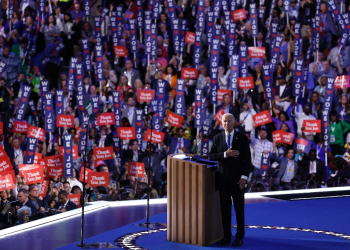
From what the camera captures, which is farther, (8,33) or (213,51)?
(8,33)

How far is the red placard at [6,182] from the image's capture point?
7074mm

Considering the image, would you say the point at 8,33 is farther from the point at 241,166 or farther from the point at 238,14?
the point at 241,166

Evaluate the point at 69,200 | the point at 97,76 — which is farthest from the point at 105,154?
the point at 97,76

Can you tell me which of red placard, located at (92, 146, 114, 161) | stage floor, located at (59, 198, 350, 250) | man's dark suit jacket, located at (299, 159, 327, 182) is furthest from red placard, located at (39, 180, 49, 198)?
man's dark suit jacket, located at (299, 159, 327, 182)

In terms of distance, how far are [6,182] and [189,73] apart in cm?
447

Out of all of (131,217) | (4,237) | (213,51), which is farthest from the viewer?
(213,51)

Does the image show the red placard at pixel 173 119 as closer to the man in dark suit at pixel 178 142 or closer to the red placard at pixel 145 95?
the man in dark suit at pixel 178 142

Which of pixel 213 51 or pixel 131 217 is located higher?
pixel 213 51

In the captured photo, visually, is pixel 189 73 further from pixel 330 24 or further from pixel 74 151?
pixel 330 24

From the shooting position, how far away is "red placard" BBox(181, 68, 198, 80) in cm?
1049

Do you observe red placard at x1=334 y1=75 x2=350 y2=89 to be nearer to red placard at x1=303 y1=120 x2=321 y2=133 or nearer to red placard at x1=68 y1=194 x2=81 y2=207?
red placard at x1=303 y1=120 x2=321 y2=133

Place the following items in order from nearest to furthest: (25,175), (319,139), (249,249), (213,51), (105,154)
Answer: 1. (249,249)
2. (25,175)
3. (105,154)
4. (319,139)
5. (213,51)

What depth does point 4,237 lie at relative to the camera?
528 cm

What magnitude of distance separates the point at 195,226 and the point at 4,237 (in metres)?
1.80
